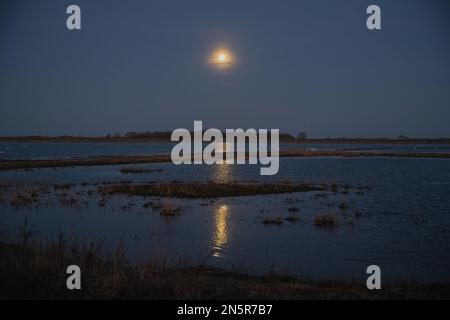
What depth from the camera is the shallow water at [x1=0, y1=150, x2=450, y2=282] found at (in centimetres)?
1566

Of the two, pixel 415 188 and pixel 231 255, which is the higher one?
pixel 415 188

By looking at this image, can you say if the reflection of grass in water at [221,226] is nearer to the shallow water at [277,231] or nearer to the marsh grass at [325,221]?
the shallow water at [277,231]

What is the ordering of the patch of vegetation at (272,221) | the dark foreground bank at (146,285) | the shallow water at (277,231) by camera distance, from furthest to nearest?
the patch of vegetation at (272,221), the shallow water at (277,231), the dark foreground bank at (146,285)

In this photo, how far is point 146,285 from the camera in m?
9.31

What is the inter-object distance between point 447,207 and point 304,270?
61.2ft

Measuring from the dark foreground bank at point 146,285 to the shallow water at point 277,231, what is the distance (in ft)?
7.00

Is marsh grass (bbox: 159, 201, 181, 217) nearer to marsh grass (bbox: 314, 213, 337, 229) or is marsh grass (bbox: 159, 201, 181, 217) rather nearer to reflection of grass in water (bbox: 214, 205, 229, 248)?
reflection of grass in water (bbox: 214, 205, 229, 248)

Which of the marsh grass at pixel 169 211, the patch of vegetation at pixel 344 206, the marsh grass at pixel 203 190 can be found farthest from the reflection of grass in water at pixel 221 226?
the patch of vegetation at pixel 344 206

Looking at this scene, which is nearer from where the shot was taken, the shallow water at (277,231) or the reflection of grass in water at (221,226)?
the shallow water at (277,231)

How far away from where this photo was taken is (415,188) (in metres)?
39.2

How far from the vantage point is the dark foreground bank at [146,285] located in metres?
8.89

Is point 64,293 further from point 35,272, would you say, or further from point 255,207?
point 255,207

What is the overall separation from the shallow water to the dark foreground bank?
213cm
